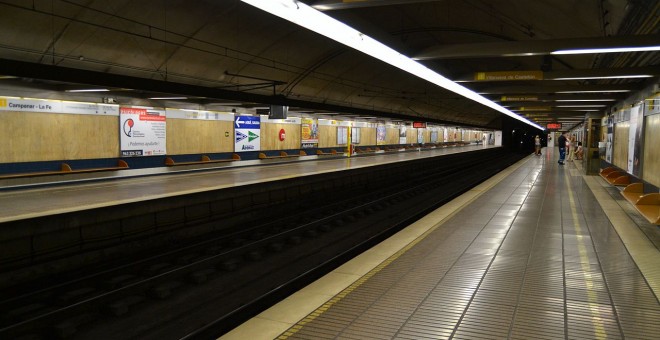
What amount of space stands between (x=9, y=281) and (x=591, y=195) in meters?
12.0

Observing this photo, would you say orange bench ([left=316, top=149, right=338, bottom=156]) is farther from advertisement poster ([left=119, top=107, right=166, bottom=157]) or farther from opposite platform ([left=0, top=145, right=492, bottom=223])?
advertisement poster ([left=119, top=107, right=166, bottom=157])

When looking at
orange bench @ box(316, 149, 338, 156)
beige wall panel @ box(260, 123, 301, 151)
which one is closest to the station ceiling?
beige wall panel @ box(260, 123, 301, 151)

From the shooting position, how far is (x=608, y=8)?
26.7 ft

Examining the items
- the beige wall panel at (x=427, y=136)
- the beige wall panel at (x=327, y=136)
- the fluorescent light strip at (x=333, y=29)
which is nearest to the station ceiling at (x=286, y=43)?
A: the fluorescent light strip at (x=333, y=29)

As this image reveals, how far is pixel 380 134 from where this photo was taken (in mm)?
33031

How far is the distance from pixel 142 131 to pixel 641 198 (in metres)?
13.2

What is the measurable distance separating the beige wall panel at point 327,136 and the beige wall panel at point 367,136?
3641mm

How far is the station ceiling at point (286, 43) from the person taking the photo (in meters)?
7.63

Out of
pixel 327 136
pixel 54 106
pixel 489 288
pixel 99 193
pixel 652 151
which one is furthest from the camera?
pixel 327 136

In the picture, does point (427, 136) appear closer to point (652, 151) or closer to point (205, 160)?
point (205, 160)

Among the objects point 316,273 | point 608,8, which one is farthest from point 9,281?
point 608,8

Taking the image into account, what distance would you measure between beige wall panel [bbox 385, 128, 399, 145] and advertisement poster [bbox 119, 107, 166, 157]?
2189 centimetres

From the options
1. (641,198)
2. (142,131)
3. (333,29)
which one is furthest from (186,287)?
(142,131)

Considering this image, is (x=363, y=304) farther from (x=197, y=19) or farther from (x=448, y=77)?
(x=197, y=19)
